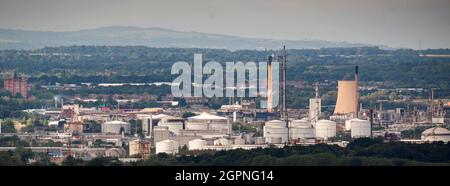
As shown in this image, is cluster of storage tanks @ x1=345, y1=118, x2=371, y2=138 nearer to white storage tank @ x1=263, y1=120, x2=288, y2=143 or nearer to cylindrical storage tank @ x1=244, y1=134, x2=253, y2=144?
white storage tank @ x1=263, y1=120, x2=288, y2=143

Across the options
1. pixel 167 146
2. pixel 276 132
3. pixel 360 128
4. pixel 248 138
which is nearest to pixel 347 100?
pixel 360 128

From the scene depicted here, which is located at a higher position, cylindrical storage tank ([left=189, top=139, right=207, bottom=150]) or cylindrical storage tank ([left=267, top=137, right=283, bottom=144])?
cylindrical storage tank ([left=189, top=139, right=207, bottom=150])

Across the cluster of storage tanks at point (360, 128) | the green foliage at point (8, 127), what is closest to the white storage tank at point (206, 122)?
the cluster of storage tanks at point (360, 128)

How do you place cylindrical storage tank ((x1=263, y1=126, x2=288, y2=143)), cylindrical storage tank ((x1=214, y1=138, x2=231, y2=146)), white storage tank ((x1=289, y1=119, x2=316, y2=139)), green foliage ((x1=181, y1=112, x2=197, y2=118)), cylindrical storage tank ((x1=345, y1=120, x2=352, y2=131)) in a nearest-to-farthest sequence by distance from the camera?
cylindrical storage tank ((x1=214, y1=138, x2=231, y2=146))
cylindrical storage tank ((x1=263, y1=126, x2=288, y2=143))
white storage tank ((x1=289, y1=119, x2=316, y2=139))
cylindrical storage tank ((x1=345, y1=120, x2=352, y2=131))
green foliage ((x1=181, y1=112, x2=197, y2=118))

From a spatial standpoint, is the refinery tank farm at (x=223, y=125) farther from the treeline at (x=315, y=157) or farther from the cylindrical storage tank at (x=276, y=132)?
the treeline at (x=315, y=157)

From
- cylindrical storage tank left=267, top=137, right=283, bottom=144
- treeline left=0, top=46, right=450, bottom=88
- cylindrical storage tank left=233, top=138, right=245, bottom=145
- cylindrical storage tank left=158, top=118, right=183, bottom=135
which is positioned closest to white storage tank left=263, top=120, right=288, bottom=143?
cylindrical storage tank left=267, top=137, right=283, bottom=144

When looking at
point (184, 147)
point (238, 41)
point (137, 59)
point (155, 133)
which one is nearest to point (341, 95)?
point (155, 133)

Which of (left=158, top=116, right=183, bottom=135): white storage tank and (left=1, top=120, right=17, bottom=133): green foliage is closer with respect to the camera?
(left=158, top=116, right=183, bottom=135): white storage tank
